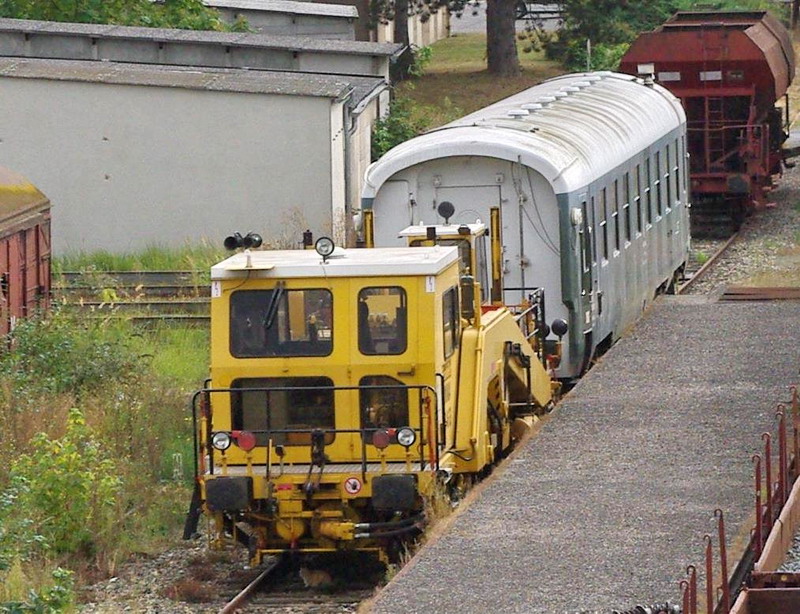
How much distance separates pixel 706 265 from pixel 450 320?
13700mm

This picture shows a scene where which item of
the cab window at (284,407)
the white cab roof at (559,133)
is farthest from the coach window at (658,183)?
the cab window at (284,407)

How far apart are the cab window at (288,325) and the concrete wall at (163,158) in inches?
503

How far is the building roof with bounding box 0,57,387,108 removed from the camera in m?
24.0

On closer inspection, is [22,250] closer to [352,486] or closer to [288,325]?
[288,325]

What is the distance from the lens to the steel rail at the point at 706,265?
2249 cm

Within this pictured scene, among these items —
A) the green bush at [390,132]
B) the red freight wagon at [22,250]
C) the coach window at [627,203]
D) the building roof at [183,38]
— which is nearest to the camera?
the coach window at [627,203]

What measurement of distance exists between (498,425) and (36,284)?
769cm

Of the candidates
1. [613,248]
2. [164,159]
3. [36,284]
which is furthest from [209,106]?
[613,248]

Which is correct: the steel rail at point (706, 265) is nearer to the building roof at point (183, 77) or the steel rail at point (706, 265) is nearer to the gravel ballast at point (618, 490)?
the building roof at point (183, 77)

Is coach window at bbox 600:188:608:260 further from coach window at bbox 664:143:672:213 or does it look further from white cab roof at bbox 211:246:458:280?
white cab roof at bbox 211:246:458:280

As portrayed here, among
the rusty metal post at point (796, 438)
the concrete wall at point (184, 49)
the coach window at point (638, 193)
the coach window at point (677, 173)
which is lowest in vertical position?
the rusty metal post at point (796, 438)

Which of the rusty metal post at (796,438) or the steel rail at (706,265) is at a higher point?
the steel rail at (706,265)

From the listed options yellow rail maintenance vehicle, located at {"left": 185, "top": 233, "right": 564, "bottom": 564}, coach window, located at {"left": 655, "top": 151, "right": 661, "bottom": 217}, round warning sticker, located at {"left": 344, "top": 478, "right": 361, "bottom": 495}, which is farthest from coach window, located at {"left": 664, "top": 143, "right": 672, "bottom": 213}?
round warning sticker, located at {"left": 344, "top": 478, "right": 361, "bottom": 495}

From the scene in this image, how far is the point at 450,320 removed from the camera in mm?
11375
